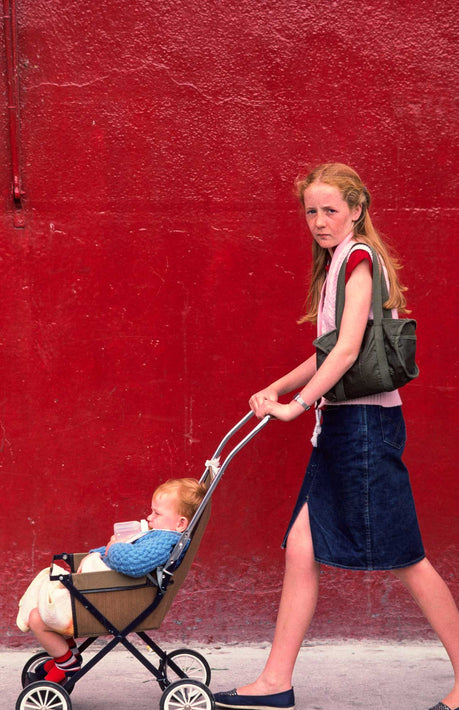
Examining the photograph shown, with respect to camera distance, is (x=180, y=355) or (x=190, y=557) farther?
(x=180, y=355)

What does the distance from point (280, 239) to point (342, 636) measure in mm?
1860

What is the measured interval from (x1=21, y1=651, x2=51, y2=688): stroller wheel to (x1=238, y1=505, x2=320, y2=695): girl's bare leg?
2.69 ft

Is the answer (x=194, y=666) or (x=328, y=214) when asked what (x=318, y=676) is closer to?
(x=194, y=666)

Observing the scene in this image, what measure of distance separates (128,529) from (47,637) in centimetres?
55

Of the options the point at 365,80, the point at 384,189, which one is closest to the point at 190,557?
the point at 384,189

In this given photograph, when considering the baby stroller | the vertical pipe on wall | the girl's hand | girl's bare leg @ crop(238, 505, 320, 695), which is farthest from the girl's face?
the vertical pipe on wall

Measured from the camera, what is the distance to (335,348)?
3652mm

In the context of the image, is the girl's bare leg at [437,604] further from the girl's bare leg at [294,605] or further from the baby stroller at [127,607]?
the baby stroller at [127,607]

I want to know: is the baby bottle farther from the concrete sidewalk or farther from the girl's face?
the girl's face

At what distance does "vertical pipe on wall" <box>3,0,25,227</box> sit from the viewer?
4.43 metres

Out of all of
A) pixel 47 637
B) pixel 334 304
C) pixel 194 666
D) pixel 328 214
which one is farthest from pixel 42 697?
pixel 328 214

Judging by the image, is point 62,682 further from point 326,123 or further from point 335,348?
point 326,123

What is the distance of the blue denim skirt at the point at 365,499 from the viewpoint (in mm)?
3760

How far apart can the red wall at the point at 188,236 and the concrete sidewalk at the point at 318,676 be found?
10.4 inches
